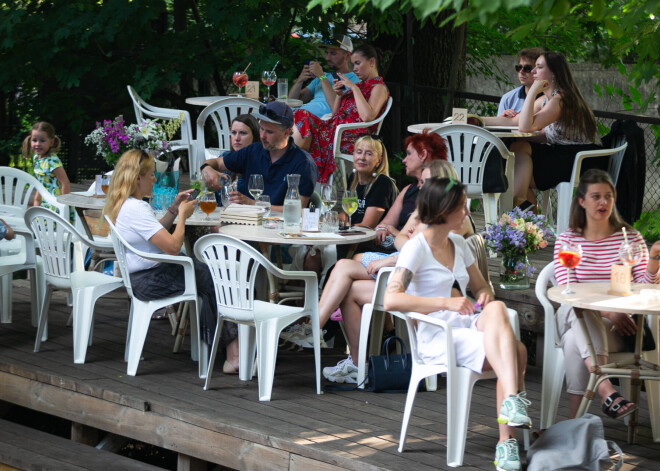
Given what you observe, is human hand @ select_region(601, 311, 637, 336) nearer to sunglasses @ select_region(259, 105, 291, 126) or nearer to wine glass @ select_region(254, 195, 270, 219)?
wine glass @ select_region(254, 195, 270, 219)

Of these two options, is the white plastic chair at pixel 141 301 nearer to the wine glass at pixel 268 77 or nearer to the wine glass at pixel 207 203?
the wine glass at pixel 207 203

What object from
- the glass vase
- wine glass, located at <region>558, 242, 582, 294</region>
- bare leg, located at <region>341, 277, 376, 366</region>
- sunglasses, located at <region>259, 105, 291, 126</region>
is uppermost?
sunglasses, located at <region>259, 105, 291, 126</region>

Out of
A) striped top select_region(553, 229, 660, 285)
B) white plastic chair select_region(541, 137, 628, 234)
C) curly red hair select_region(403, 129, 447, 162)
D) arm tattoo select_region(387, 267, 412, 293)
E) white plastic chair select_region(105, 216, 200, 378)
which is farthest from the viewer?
white plastic chair select_region(541, 137, 628, 234)

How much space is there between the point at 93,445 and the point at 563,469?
2759 millimetres

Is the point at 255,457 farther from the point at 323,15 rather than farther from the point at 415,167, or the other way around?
the point at 323,15

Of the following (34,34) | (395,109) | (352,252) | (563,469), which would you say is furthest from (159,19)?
(563,469)

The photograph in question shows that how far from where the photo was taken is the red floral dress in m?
8.01

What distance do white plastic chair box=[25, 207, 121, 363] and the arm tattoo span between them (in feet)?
6.86

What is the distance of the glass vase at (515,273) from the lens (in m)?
6.03

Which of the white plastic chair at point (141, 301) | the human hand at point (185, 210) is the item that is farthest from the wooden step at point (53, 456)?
the human hand at point (185, 210)

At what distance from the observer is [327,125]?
8180 millimetres

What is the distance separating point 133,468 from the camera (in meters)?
5.22

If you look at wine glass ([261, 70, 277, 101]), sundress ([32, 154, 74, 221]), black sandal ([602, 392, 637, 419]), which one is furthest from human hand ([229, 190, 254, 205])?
wine glass ([261, 70, 277, 101])

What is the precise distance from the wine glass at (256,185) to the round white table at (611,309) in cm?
206
